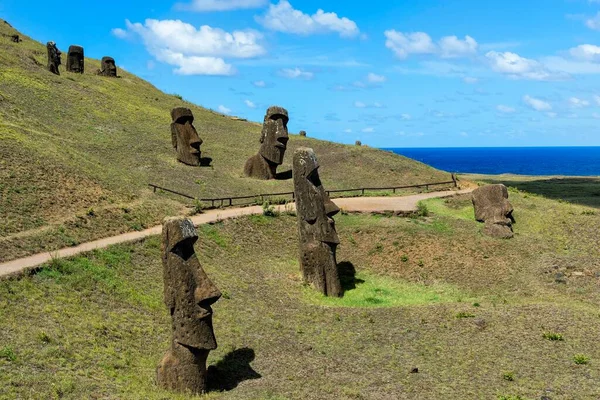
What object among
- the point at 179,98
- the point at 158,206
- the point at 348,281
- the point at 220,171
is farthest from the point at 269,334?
the point at 179,98

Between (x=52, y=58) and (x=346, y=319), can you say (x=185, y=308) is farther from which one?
(x=52, y=58)

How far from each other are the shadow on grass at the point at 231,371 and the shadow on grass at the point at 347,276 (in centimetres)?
963

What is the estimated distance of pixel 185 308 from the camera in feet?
53.8

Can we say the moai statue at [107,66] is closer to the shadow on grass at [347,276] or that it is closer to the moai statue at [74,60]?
the moai statue at [74,60]

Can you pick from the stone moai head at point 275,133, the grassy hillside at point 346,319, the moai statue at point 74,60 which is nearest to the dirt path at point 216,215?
the grassy hillside at point 346,319

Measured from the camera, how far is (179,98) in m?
80.2

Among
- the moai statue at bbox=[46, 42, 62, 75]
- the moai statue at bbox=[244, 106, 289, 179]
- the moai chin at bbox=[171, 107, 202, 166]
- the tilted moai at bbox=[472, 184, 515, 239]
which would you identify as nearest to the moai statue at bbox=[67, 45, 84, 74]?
the moai statue at bbox=[46, 42, 62, 75]

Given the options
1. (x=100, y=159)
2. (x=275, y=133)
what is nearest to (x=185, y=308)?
(x=275, y=133)

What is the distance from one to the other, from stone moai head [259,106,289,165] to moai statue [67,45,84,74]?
35.9 m

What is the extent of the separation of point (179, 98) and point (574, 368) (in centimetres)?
6982

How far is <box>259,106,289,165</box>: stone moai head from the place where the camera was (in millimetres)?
46000

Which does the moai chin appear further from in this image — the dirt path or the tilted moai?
the tilted moai

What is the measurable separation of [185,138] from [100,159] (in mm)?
7513

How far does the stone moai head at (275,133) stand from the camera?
151 feet
